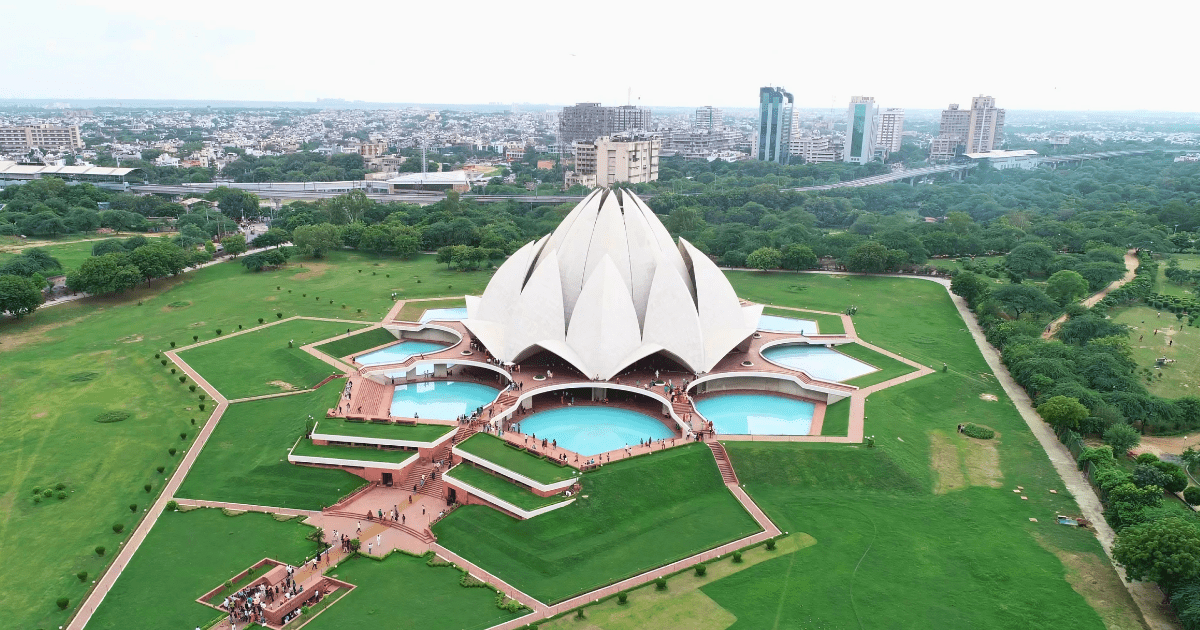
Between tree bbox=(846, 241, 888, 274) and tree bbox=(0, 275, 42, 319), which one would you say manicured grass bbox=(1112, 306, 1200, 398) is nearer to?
tree bbox=(846, 241, 888, 274)

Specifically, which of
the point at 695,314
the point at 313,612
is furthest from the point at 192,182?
the point at 313,612

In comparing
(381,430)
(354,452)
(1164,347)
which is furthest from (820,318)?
(354,452)

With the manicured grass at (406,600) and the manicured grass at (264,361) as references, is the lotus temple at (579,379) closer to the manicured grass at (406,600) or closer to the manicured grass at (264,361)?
the manicured grass at (264,361)

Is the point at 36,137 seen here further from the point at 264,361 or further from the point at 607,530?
the point at 607,530

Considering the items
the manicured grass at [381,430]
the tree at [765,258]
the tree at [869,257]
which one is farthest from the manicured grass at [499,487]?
the tree at [869,257]

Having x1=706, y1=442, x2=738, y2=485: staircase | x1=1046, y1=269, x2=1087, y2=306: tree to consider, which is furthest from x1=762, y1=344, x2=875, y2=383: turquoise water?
x1=1046, y1=269, x2=1087, y2=306: tree
